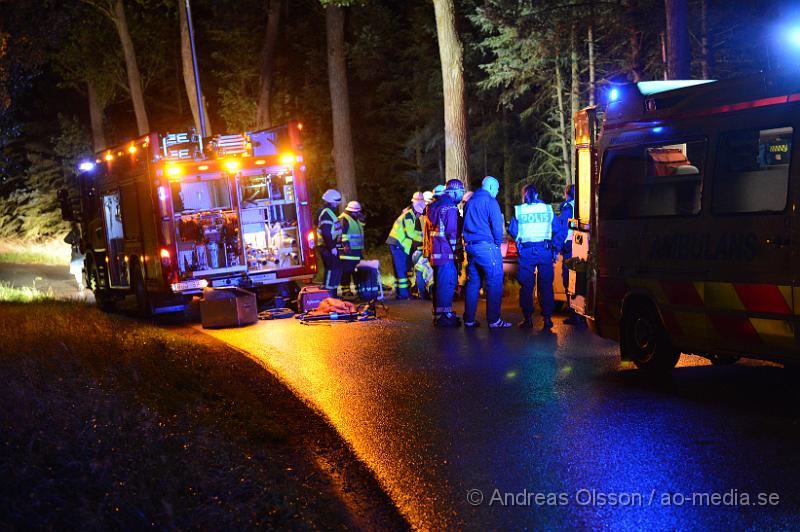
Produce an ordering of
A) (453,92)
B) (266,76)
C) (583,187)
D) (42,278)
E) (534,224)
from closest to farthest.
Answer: (583,187) → (534,224) → (453,92) → (42,278) → (266,76)

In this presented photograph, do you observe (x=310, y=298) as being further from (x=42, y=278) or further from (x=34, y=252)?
(x=34, y=252)

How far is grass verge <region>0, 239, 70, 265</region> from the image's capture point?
35.8 metres

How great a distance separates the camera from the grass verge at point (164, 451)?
461cm

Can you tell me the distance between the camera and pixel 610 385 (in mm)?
7996

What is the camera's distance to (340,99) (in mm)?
23047

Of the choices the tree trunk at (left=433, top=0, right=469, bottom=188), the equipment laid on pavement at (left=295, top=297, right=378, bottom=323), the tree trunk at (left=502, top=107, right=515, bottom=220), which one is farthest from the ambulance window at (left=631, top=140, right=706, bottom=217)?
the tree trunk at (left=502, top=107, right=515, bottom=220)

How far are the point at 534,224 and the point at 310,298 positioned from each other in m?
4.17

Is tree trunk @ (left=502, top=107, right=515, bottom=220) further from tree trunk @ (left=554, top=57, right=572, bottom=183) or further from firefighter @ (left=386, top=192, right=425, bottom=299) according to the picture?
firefighter @ (left=386, top=192, right=425, bottom=299)

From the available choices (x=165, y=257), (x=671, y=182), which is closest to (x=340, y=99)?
→ (x=165, y=257)

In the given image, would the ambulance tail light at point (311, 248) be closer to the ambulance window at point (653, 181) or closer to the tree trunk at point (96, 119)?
the ambulance window at point (653, 181)

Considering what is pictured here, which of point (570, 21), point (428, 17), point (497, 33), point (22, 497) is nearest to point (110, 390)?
point (22, 497)

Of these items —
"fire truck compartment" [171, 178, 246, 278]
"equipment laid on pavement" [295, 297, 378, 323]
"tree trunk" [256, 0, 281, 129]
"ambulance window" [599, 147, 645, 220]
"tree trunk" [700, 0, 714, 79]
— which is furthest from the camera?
"tree trunk" [256, 0, 281, 129]

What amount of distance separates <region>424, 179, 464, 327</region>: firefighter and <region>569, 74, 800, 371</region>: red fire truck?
2868 millimetres

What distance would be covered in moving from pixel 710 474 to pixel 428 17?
26762 mm
